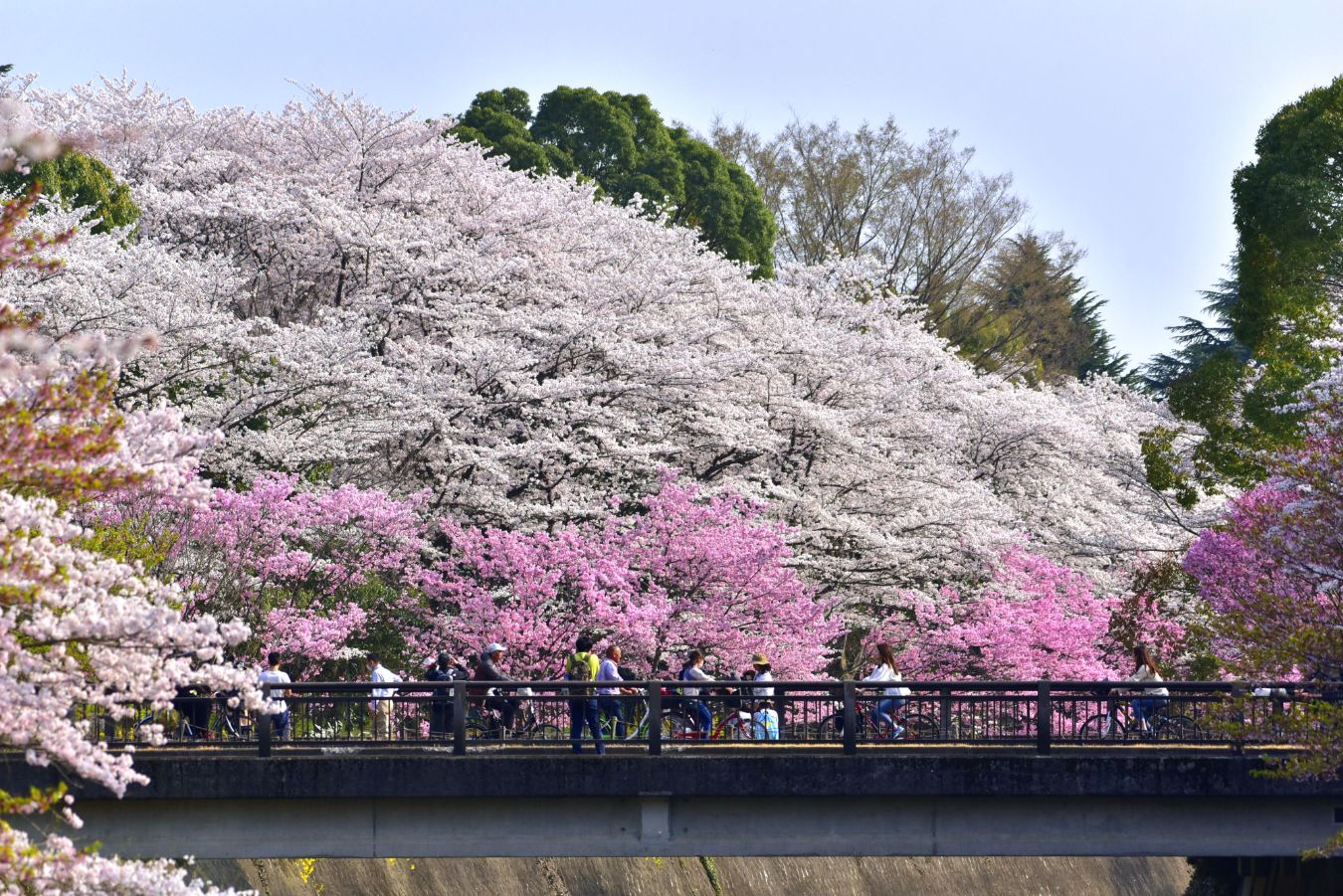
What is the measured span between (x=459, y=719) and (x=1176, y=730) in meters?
7.23

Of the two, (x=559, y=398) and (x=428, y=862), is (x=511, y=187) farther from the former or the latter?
(x=428, y=862)

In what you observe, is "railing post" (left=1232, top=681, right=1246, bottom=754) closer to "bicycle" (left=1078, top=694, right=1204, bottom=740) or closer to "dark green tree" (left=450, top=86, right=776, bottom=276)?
"bicycle" (left=1078, top=694, right=1204, bottom=740)

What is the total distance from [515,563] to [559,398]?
3.77 meters

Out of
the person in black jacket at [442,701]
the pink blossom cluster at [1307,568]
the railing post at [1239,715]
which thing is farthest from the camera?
the person in black jacket at [442,701]

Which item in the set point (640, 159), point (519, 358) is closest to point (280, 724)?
point (519, 358)

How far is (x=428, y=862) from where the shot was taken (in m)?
25.6

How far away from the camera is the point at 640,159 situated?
49.2 m

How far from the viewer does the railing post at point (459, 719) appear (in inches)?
679

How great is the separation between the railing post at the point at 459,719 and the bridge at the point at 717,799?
0.06ft

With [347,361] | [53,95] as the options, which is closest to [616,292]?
[347,361]

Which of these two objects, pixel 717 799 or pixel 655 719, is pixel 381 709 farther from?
pixel 717 799

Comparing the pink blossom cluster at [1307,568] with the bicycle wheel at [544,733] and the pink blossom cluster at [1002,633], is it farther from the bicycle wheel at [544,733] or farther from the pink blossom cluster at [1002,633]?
the pink blossom cluster at [1002,633]

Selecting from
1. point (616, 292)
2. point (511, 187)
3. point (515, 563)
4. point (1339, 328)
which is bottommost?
point (515, 563)

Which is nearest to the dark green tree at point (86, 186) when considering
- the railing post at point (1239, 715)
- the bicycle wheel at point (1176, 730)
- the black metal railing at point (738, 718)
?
the black metal railing at point (738, 718)
